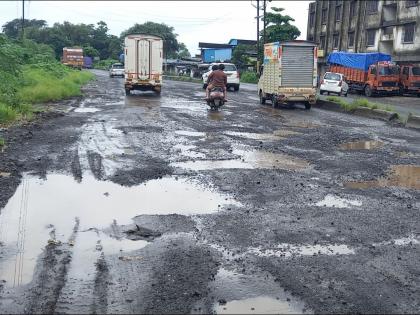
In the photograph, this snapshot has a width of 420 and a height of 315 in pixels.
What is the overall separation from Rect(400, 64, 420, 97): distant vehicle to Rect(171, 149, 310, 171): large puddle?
2737cm

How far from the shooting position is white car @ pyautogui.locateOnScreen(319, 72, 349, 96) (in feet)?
104

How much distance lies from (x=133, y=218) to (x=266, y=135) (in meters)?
7.56

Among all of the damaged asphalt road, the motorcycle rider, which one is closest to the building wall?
the motorcycle rider

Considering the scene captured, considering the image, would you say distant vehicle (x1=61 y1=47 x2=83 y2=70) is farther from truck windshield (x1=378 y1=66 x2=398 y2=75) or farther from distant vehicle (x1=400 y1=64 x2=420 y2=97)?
distant vehicle (x1=400 y1=64 x2=420 y2=97)

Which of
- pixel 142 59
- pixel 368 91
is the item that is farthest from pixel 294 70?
pixel 368 91

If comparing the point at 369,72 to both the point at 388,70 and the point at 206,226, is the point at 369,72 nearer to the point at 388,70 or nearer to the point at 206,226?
the point at 388,70

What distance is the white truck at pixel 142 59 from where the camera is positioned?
2561cm

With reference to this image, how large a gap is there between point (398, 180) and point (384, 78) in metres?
27.0

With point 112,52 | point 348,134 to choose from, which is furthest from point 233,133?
point 112,52

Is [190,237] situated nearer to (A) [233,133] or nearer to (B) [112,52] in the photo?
(A) [233,133]

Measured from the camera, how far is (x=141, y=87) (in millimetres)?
26672

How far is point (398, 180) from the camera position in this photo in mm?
8203

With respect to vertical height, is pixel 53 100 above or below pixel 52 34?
below

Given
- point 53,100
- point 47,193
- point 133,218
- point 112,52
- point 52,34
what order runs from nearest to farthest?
1. point 133,218
2. point 47,193
3. point 53,100
4. point 52,34
5. point 112,52
